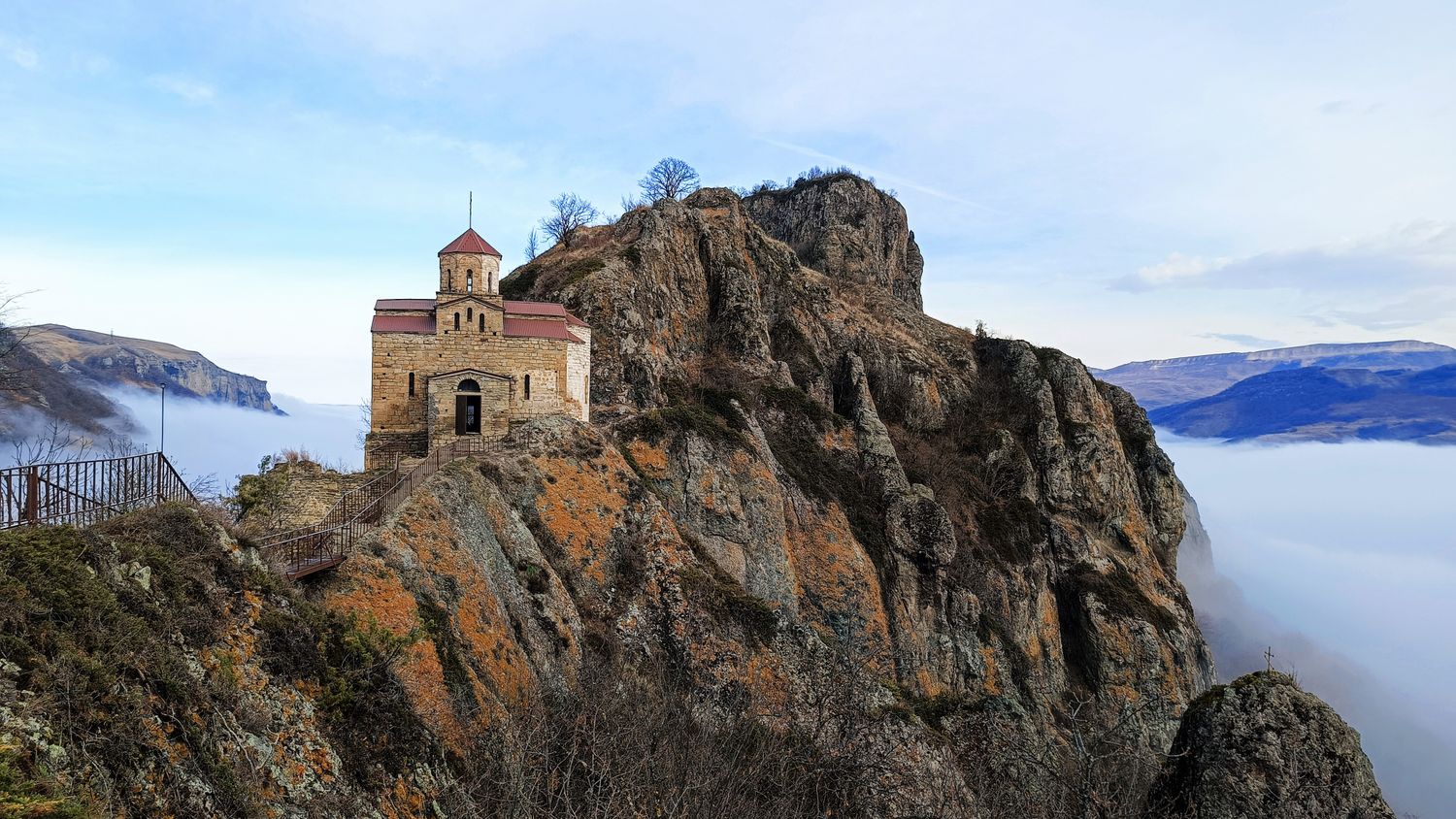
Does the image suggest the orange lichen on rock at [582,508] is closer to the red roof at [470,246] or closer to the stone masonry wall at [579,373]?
the stone masonry wall at [579,373]

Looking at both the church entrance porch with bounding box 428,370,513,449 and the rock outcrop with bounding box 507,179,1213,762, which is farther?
the rock outcrop with bounding box 507,179,1213,762

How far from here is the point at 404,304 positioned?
131 ft

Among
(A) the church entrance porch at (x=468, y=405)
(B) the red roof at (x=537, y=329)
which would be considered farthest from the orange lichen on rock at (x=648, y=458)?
(A) the church entrance porch at (x=468, y=405)

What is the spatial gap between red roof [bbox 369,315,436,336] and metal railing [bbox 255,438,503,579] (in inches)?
270

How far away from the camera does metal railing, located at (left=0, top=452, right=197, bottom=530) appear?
42.8 feet

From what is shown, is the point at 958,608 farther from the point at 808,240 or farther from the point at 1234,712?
the point at 808,240

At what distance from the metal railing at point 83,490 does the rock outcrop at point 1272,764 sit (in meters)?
23.5

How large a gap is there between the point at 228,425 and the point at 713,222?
18021 cm

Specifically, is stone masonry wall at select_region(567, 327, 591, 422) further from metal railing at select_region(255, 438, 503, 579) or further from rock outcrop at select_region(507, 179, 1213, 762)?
metal railing at select_region(255, 438, 503, 579)

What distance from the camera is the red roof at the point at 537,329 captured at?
127 feet

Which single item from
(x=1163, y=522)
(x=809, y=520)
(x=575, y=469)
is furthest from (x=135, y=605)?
(x=1163, y=522)

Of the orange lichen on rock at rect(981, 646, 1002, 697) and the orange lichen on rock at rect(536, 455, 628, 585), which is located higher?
the orange lichen on rock at rect(536, 455, 628, 585)

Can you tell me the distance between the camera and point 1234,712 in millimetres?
20797

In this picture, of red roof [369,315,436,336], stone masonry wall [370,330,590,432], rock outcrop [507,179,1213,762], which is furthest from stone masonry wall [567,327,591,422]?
red roof [369,315,436,336]
